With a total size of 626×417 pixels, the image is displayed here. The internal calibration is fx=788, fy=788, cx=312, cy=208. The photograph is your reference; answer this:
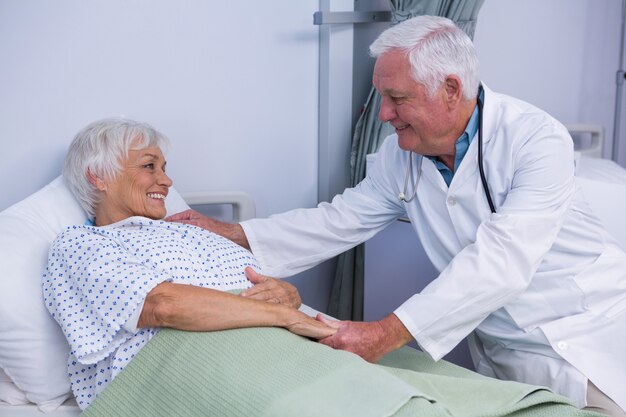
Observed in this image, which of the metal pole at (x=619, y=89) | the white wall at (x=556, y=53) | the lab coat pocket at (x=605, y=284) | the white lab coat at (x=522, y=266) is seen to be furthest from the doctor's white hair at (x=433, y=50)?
the metal pole at (x=619, y=89)

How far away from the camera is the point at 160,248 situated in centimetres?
183

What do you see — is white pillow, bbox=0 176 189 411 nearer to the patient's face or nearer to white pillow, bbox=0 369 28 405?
white pillow, bbox=0 369 28 405

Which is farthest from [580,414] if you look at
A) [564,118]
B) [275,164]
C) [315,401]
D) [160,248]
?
[564,118]

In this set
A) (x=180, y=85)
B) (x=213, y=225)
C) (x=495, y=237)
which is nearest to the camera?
(x=495, y=237)

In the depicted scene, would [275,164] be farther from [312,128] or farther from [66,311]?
[66,311]

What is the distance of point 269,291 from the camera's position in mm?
1872

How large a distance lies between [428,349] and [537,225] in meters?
0.37

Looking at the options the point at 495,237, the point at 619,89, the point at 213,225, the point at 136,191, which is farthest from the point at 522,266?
the point at 619,89

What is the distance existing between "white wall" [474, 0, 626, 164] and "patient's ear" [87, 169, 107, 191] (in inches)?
69.1

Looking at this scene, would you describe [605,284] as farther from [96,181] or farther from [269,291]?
[96,181]

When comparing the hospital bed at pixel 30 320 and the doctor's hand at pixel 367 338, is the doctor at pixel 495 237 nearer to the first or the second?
the doctor's hand at pixel 367 338

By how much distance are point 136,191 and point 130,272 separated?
0.35 metres

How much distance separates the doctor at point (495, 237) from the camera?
1.76m

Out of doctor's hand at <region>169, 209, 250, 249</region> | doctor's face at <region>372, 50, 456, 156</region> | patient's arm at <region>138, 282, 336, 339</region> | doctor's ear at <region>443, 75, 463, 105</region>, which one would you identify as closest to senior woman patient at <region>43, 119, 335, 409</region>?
patient's arm at <region>138, 282, 336, 339</region>
